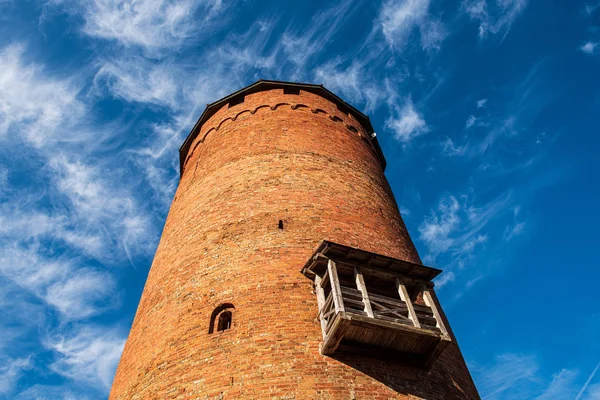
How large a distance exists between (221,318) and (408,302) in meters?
3.11

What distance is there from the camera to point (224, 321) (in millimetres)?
8359

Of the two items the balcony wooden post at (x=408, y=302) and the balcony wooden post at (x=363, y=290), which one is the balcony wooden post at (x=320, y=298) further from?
the balcony wooden post at (x=408, y=302)

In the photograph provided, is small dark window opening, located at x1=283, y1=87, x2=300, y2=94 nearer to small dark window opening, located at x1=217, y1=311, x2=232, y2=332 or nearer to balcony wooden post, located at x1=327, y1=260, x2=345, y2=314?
balcony wooden post, located at x1=327, y1=260, x2=345, y2=314

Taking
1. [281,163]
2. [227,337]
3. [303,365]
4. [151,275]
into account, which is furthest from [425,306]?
[151,275]

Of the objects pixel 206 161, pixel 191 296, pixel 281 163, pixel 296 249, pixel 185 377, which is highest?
pixel 206 161

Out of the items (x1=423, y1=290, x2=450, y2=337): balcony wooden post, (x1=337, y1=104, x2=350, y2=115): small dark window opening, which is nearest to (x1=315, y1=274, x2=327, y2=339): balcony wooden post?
(x1=423, y1=290, x2=450, y2=337): balcony wooden post

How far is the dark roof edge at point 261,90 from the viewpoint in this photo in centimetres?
1623

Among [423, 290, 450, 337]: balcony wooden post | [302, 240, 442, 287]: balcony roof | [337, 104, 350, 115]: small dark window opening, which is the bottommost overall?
[423, 290, 450, 337]: balcony wooden post

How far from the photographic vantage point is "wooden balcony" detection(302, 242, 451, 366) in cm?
738

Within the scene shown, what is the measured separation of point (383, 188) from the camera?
1340 cm

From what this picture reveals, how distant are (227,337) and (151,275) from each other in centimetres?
393

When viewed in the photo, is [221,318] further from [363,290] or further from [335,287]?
[363,290]

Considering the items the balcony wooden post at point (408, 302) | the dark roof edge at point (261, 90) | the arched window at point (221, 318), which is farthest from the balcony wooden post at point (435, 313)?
the dark roof edge at point (261, 90)

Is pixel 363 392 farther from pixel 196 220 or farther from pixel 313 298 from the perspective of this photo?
pixel 196 220
